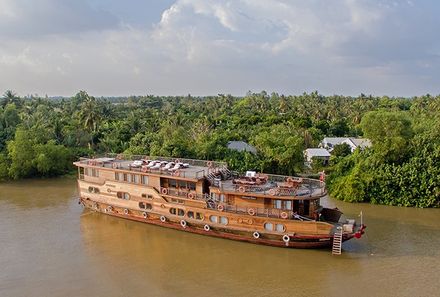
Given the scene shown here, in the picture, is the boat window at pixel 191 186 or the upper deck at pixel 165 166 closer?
the boat window at pixel 191 186

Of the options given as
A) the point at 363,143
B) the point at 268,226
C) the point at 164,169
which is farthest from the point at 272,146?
the point at 268,226

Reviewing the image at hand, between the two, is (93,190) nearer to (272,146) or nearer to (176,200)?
(176,200)

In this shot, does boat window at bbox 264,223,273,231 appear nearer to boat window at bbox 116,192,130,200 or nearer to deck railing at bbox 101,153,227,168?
deck railing at bbox 101,153,227,168

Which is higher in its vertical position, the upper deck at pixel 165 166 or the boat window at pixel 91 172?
the upper deck at pixel 165 166

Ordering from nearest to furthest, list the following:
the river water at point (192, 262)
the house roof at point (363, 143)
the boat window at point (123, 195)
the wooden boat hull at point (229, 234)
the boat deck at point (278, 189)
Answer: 1. the river water at point (192, 262)
2. the wooden boat hull at point (229, 234)
3. the boat deck at point (278, 189)
4. the boat window at point (123, 195)
5. the house roof at point (363, 143)

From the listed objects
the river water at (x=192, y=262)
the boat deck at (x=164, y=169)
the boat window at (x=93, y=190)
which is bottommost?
the river water at (x=192, y=262)

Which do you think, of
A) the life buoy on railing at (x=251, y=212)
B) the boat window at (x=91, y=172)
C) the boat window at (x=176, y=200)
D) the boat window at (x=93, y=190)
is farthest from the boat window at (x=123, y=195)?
the life buoy on railing at (x=251, y=212)

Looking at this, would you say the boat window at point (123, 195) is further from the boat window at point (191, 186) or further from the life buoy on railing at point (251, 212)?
the life buoy on railing at point (251, 212)
